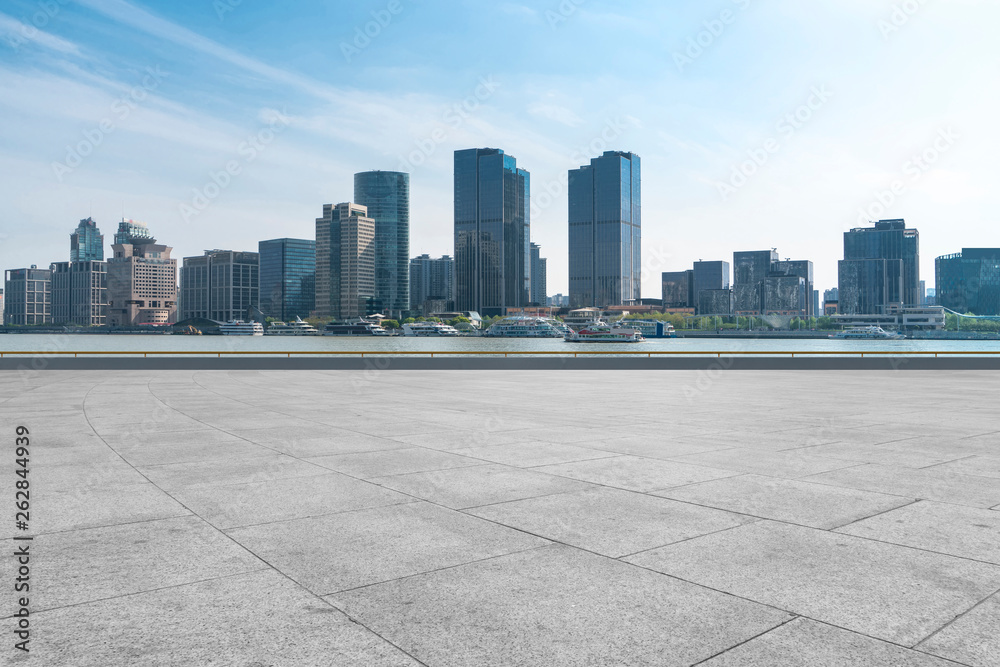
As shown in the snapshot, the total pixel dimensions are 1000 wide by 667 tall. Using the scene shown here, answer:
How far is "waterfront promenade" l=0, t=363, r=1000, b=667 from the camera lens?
384 cm

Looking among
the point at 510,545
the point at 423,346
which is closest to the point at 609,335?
the point at 423,346

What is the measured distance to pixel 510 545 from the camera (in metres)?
5.57

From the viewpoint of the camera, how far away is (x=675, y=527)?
6.09m

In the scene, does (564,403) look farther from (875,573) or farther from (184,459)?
(875,573)

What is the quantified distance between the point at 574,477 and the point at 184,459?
5.37 metres

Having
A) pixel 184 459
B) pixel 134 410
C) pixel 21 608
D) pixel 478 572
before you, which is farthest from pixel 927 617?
pixel 134 410

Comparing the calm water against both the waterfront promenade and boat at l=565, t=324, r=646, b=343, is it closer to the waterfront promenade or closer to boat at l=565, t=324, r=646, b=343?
boat at l=565, t=324, r=646, b=343

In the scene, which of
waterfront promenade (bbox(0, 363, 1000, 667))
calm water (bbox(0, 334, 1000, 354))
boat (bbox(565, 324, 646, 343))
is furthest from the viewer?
boat (bbox(565, 324, 646, 343))

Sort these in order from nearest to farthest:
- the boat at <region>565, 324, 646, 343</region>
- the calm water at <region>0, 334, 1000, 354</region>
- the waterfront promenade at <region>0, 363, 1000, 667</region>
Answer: the waterfront promenade at <region>0, 363, 1000, 667</region> < the calm water at <region>0, 334, 1000, 354</region> < the boat at <region>565, 324, 646, 343</region>

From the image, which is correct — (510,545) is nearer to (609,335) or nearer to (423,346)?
(423,346)

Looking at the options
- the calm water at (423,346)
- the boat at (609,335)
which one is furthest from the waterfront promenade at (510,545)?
the boat at (609,335)

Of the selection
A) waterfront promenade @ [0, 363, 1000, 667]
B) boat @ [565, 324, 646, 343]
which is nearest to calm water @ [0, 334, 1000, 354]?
boat @ [565, 324, 646, 343]

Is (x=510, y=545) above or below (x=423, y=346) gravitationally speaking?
above

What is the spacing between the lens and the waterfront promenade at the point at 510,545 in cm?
384
